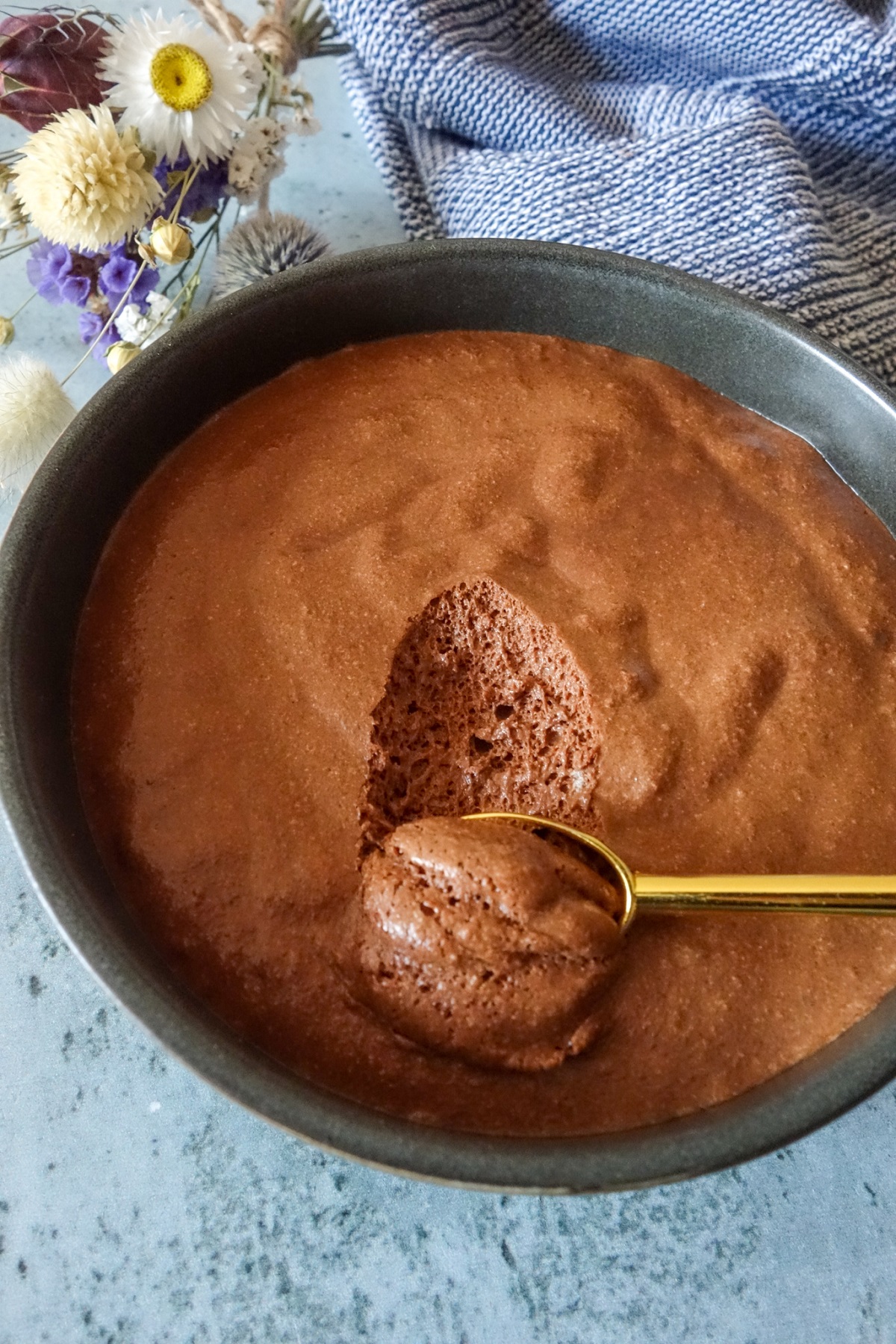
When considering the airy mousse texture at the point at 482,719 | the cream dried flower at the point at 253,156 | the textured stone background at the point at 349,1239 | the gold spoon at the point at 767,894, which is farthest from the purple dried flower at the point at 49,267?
the gold spoon at the point at 767,894

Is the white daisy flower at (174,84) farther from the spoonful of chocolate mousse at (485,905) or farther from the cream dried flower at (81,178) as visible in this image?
the spoonful of chocolate mousse at (485,905)

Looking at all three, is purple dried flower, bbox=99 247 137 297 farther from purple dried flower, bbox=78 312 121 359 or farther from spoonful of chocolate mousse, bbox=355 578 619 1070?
spoonful of chocolate mousse, bbox=355 578 619 1070

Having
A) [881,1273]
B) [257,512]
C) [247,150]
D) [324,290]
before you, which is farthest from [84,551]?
[881,1273]

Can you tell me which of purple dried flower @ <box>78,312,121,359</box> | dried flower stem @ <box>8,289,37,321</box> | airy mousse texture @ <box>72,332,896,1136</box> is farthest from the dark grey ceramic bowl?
dried flower stem @ <box>8,289,37,321</box>

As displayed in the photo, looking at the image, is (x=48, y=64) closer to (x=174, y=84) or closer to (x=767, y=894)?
(x=174, y=84)

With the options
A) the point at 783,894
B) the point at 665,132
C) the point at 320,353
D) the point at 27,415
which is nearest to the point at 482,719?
the point at 783,894

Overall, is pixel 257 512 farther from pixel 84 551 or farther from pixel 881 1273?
pixel 881 1273
